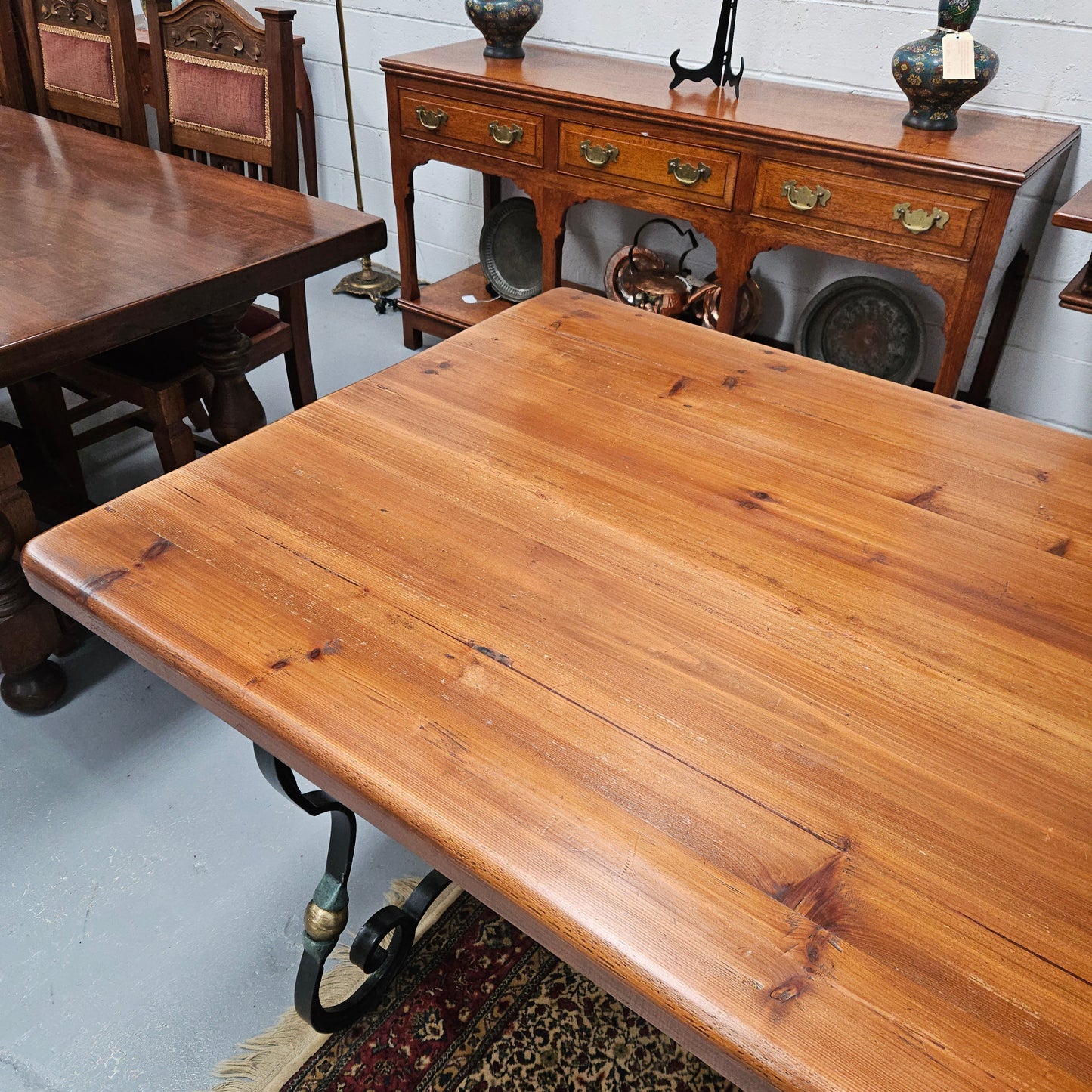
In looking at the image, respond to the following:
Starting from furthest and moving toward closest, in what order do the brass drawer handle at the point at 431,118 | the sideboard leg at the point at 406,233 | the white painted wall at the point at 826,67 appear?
the sideboard leg at the point at 406,233
the brass drawer handle at the point at 431,118
the white painted wall at the point at 826,67

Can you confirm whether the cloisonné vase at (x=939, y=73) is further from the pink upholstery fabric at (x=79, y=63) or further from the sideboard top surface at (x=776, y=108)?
the pink upholstery fabric at (x=79, y=63)

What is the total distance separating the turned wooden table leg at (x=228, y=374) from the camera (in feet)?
5.51

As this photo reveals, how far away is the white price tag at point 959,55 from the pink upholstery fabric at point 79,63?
1827 millimetres

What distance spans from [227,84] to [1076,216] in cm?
167

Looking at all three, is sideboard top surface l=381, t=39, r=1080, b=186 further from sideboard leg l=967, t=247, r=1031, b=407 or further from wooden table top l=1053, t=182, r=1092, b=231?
sideboard leg l=967, t=247, r=1031, b=407

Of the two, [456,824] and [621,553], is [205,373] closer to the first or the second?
[621,553]

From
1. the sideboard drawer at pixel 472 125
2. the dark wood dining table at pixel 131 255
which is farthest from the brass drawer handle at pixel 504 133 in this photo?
the dark wood dining table at pixel 131 255

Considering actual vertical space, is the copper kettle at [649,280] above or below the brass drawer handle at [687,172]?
below

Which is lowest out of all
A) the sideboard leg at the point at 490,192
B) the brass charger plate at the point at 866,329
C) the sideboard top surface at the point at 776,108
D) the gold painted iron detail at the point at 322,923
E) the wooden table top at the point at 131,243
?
the gold painted iron detail at the point at 322,923

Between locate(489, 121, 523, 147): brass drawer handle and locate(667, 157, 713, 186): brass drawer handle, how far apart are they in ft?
1.46

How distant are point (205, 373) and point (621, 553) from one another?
1.30 m

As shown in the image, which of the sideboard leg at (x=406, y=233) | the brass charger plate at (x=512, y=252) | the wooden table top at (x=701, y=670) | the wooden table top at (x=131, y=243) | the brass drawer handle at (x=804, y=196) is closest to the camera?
the wooden table top at (x=701, y=670)

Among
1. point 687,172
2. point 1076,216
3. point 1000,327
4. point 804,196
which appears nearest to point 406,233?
point 687,172

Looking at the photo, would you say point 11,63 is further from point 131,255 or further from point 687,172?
point 687,172
